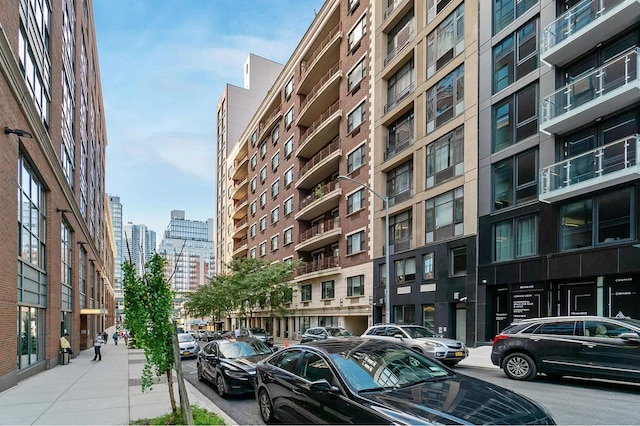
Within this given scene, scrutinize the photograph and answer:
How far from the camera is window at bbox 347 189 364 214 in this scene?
32.2 m

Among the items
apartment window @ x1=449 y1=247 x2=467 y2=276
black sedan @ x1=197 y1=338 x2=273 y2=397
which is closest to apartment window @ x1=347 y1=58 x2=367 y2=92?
apartment window @ x1=449 y1=247 x2=467 y2=276

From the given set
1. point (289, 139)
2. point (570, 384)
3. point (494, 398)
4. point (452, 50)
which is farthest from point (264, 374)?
point (289, 139)

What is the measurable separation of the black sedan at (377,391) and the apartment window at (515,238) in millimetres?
15235

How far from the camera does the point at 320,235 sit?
36594mm

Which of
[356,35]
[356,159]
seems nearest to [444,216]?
[356,159]

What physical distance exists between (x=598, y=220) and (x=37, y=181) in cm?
2206

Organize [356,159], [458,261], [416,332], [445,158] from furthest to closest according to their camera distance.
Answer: [356,159] → [445,158] → [458,261] → [416,332]

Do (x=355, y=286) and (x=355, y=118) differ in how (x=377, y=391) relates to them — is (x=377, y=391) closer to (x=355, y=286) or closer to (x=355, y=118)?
(x=355, y=286)

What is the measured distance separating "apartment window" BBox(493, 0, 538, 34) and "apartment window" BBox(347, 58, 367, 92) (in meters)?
11.8

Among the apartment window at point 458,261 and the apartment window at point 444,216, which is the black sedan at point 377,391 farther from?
the apartment window at point 444,216

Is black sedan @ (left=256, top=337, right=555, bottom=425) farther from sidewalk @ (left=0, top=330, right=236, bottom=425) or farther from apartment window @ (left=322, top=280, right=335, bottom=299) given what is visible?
apartment window @ (left=322, top=280, right=335, bottom=299)

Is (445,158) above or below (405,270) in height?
above

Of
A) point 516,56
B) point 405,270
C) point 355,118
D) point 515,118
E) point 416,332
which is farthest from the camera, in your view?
point 355,118

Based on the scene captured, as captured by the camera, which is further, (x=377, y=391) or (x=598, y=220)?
(x=598, y=220)
